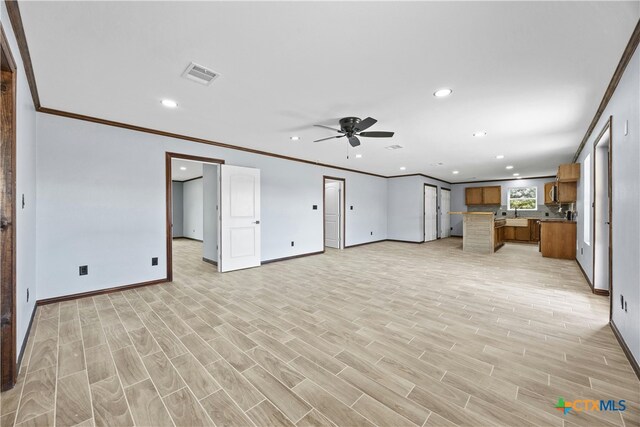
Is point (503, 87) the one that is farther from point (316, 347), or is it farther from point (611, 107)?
point (316, 347)

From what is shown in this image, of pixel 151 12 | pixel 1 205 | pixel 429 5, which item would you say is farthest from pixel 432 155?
pixel 1 205

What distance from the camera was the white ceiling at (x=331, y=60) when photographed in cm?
165

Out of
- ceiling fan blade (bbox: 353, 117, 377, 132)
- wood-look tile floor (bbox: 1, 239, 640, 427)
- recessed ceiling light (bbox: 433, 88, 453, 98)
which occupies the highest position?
recessed ceiling light (bbox: 433, 88, 453, 98)

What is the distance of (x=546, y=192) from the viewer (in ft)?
26.5

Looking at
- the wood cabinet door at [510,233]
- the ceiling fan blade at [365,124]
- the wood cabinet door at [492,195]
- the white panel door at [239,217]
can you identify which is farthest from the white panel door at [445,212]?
the ceiling fan blade at [365,124]

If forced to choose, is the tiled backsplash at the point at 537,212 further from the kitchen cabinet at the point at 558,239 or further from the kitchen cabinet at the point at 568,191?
the kitchen cabinet at the point at 568,191

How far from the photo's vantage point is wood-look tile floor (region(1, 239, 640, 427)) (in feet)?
4.95

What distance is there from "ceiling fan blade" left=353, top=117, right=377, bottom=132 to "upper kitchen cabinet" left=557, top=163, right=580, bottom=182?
487cm

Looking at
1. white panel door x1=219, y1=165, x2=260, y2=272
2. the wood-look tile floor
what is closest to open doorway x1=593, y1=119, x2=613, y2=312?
the wood-look tile floor

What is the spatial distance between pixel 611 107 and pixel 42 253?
21.9ft

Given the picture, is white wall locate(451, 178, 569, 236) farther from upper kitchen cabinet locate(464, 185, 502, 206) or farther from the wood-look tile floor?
the wood-look tile floor

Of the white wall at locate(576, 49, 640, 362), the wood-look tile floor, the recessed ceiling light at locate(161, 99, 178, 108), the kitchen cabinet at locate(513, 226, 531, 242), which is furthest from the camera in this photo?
the kitchen cabinet at locate(513, 226, 531, 242)

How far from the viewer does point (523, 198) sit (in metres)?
10.0

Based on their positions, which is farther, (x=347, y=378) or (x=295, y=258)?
(x=295, y=258)
